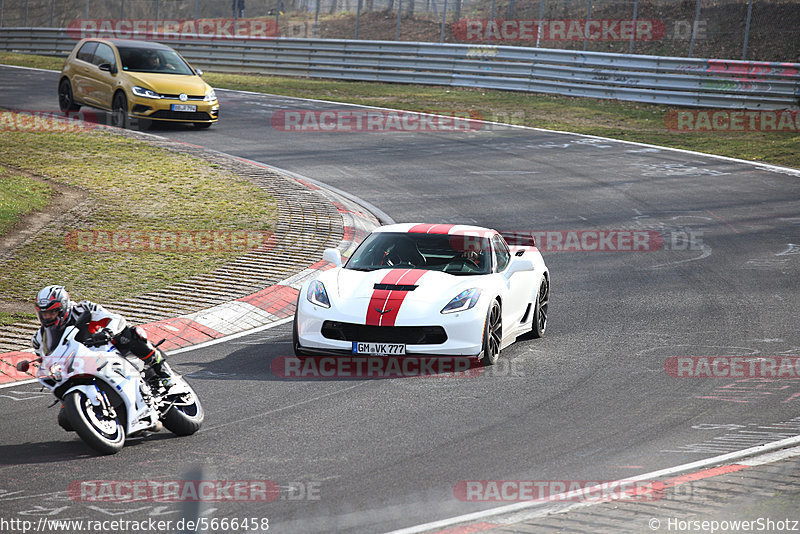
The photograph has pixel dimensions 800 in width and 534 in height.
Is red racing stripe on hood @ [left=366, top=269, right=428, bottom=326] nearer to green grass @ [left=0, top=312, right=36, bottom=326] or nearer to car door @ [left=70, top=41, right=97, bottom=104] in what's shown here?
green grass @ [left=0, top=312, right=36, bottom=326]

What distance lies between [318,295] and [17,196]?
27.1ft

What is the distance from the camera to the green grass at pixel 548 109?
82.7ft

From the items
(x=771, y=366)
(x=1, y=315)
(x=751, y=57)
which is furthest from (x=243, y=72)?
(x=771, y=366)

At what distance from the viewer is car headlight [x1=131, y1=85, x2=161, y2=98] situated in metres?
23.7

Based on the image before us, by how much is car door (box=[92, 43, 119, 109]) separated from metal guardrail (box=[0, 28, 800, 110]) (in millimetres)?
12309

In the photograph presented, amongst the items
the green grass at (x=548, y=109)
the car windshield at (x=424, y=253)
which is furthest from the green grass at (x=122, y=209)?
the green grass at (x=548, y=109)

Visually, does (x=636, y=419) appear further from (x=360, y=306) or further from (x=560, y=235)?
(x=560, y=235)

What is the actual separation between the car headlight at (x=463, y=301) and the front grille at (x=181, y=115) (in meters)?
15.6

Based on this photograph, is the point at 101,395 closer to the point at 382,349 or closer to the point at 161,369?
the point at 161,369

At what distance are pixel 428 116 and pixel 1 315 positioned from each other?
18950mm
